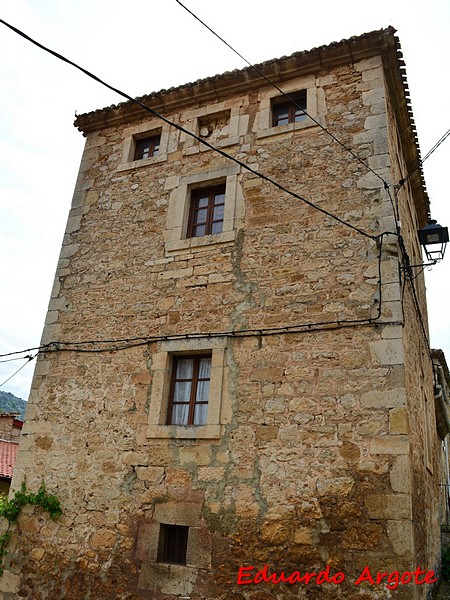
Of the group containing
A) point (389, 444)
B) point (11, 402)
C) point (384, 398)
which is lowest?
point (389, 444)

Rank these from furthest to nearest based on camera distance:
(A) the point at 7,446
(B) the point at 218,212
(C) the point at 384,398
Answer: (A) the point at 7,446
(B) the point at 218,212
(C) the point at 384,398

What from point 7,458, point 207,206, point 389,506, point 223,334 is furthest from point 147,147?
point 7,458

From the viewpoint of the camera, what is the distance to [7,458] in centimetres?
1580

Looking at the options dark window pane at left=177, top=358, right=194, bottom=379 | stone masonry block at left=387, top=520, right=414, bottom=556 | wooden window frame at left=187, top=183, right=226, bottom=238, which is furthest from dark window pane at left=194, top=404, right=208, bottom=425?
wooden window frame at left=187, top=183, right=226, bottom=238

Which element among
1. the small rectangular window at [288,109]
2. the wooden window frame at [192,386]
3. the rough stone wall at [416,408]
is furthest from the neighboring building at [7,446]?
the small rectangular window at [288,109]

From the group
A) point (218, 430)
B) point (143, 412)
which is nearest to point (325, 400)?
point (218, 430)

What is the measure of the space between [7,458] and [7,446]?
2.15 metres

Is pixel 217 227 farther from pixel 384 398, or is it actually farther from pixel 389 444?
pixel 389 444

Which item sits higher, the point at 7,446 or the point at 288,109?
the point at 288,109

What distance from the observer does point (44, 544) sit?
616 centimetres

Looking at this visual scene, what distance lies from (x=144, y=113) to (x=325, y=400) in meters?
6.06

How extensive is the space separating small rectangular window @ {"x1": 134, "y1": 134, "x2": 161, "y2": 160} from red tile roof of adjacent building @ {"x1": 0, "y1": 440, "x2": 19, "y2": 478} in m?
9.05

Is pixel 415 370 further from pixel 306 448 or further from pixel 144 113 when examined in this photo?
pixel 144 113

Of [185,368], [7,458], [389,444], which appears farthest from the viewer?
[7,458]
